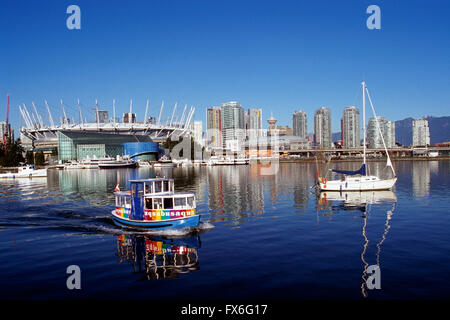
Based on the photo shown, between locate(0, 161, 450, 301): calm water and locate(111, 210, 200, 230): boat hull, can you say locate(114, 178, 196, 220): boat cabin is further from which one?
locate(0, 161, 450, 301): calm water

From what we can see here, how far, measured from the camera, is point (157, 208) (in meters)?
26.1

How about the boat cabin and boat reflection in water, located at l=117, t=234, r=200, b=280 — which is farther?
the boat cabin

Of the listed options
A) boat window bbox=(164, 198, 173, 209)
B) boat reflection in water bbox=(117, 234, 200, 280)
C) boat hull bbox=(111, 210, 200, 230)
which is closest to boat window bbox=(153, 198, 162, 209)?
boat window bbox=(164, 198, 173, 209)

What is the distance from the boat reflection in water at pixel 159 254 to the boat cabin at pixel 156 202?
1669 millimetres

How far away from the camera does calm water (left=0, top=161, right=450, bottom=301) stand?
15.9 m

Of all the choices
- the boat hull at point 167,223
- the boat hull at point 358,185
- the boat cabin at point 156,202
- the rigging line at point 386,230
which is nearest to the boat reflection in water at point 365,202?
the rigging line at point 386,230

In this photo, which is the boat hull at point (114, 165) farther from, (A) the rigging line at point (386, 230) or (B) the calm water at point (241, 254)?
(A) the rigging line at point (386, 230)

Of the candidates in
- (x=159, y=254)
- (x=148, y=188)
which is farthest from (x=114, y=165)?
(x=159, y=254)

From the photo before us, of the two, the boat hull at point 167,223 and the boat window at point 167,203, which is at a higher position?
the boat window at point 167,203

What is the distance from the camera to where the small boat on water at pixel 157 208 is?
25656 mm

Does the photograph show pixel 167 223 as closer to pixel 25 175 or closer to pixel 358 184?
pixel 358 184

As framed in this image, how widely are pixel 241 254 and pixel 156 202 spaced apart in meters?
7.96

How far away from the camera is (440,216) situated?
32156mm
